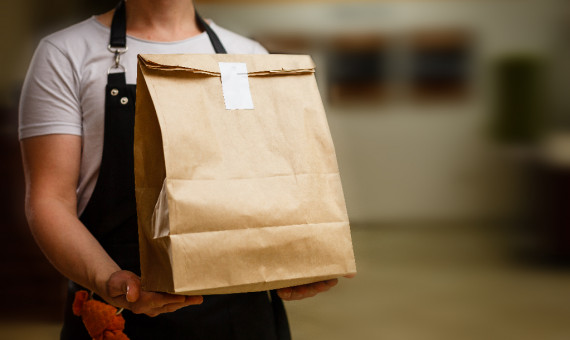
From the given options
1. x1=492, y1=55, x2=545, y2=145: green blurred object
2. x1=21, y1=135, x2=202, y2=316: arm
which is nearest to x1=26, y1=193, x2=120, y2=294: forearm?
x1=21, y1=135, x2=202, y2=316: arm

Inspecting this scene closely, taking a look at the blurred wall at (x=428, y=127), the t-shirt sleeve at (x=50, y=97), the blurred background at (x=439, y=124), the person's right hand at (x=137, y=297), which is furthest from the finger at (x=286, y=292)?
the blurred wall at (x=428, y=127)

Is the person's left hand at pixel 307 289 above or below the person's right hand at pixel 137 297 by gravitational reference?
below

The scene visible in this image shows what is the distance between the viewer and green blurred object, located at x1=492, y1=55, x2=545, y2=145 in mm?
4242

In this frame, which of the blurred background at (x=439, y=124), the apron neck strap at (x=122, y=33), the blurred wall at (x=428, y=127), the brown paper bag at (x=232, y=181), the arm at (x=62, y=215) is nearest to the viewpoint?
the brown paper bag at (x=232, y=181)

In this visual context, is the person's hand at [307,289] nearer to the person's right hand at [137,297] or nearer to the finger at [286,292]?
the finger at [286,292]

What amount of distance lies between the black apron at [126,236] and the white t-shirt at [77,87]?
15 mm

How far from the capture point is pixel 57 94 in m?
0.86

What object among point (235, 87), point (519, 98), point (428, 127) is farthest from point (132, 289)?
point (519, 98)

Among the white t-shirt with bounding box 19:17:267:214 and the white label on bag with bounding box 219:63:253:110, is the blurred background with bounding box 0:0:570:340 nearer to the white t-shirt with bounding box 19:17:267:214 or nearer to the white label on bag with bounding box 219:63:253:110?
the white t-shirt with bounding box 19:17:267:214

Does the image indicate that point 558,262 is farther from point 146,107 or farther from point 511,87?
point 146,107

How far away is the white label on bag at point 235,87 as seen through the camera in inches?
29.8

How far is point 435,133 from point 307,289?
3.76 meters

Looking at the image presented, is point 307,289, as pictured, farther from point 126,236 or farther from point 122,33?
point 122,33

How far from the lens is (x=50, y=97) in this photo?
2.80 ft
